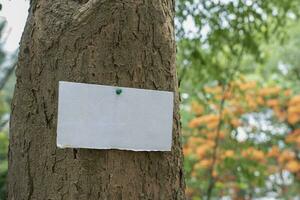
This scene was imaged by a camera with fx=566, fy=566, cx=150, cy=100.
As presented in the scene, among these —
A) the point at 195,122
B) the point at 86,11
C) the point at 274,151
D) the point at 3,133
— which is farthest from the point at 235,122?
the point at 86,11

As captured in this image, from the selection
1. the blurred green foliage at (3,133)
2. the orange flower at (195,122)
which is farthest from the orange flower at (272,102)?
the blurred green foliage at (3,133)

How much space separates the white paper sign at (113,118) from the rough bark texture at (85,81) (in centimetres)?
2

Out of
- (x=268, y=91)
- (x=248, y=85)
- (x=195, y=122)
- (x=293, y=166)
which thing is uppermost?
(x=268, y=91)

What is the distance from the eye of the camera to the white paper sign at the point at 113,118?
109 cm

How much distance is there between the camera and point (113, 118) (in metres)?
1.12

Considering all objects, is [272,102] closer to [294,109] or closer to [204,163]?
[294,109]

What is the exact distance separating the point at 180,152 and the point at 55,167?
276mm

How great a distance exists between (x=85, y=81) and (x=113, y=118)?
3.6 inches

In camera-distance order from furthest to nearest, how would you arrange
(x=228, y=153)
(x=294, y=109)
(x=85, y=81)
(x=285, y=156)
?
Answer: (x=285, y=156)
(x=294, y=109)
(x=228, y=153)
(x=85, y=81)

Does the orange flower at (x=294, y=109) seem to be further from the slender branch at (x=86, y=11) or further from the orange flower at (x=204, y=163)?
the slender branch at (x=86, y=11)

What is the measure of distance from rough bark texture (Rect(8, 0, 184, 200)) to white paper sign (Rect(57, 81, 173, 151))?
0.02 m

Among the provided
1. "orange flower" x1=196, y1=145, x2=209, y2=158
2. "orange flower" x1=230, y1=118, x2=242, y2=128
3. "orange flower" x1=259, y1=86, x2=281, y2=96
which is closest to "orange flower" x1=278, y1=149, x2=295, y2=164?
"orange flower" x1=259, y1=86, x2=281, y2=96

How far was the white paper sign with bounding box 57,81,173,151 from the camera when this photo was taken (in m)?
1.09

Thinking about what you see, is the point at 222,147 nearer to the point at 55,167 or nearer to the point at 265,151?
the point at 265,151
